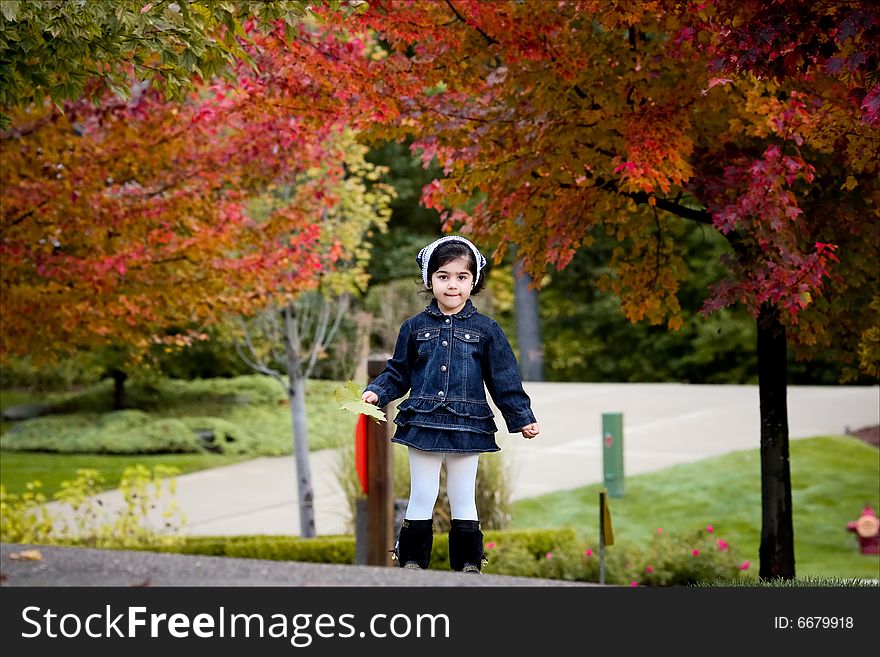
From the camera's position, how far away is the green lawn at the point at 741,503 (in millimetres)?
12263

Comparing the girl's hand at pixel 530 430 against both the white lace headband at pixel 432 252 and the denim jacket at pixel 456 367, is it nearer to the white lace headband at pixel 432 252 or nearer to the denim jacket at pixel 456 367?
the denim jacket at pixel 456 367

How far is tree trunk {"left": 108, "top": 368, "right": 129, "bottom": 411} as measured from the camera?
77.0 ft

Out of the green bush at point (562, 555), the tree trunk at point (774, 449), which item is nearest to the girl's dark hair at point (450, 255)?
the tree trunk at point (774, 449)

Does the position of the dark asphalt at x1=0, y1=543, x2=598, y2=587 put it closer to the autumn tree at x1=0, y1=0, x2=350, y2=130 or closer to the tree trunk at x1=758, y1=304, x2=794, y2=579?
the tree trunk at x1=758, y1=304, x2=794, y2=579

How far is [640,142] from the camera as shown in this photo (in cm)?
Result: 608

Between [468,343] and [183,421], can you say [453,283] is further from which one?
[183,421]

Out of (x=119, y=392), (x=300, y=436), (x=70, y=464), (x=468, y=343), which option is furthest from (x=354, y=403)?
(x=119, y=392)

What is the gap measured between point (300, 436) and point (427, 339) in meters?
12.5

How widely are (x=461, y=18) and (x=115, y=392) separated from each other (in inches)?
743

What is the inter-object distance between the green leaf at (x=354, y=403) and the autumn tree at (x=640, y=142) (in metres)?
3.83

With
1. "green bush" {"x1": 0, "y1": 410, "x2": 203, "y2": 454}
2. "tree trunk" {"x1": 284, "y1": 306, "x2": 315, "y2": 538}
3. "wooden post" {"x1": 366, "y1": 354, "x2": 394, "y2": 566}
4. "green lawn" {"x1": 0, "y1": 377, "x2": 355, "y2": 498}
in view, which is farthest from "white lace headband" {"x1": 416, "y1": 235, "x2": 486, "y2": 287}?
"green bush" {"x1": 0, "y1": 410, "x2": 203, "y2": 454}

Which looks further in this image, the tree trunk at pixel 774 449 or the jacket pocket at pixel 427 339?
the tree trunk at pixel 774 449

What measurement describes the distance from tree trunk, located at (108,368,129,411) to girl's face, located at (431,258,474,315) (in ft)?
72.4
